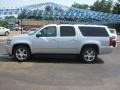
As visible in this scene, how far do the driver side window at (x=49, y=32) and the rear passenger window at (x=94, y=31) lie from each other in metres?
1.18

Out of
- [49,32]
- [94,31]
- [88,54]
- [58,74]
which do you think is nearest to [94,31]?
[94,31]

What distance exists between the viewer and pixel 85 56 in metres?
14.6

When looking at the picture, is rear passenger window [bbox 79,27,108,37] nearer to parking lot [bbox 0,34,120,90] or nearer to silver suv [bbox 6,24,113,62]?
silver suv [bbox 6,24,113,62]

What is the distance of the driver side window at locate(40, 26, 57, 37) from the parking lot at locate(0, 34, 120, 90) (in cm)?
114

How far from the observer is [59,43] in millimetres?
14484

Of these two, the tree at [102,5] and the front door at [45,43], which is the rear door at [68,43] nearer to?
the front door at [45,43]

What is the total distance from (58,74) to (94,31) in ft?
14.1

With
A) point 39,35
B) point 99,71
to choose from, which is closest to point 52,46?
point 39,35

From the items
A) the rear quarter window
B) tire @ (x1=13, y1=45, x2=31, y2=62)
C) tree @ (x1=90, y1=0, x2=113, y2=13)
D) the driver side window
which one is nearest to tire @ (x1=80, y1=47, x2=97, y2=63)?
the rear quarter window

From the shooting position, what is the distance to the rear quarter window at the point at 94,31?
14.8 m

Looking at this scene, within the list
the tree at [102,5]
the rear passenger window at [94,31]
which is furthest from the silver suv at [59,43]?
the tree at [102,5]

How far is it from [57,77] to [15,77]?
1326mm

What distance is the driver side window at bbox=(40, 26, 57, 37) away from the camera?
14.6 meters

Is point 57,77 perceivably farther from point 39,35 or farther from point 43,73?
point 39,35
